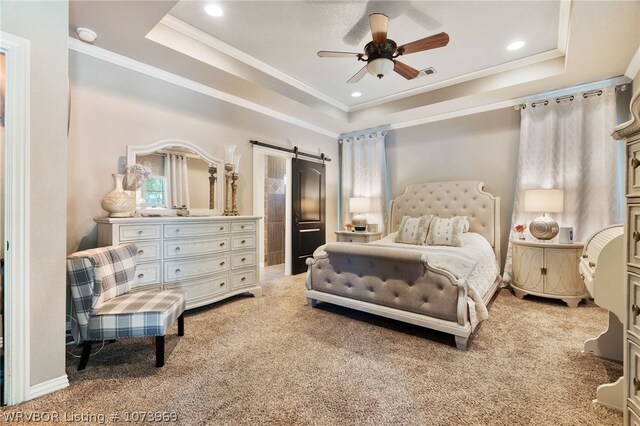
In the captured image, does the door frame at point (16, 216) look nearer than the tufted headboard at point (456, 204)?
Yes

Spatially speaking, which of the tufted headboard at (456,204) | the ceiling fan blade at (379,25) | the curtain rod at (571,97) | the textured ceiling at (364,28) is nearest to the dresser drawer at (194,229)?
the textured ceiling at (364,28)

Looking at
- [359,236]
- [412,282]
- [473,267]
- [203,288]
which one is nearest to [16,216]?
[203,288]

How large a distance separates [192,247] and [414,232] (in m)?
2.73

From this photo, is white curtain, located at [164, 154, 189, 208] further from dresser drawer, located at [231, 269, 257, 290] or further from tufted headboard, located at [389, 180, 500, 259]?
tufted headboard, located at [389, 180, 500, 259]

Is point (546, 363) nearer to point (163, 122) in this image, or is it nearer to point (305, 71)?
point (305, 71)

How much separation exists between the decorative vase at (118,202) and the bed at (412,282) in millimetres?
1906

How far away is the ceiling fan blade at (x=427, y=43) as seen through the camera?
228 centimetres

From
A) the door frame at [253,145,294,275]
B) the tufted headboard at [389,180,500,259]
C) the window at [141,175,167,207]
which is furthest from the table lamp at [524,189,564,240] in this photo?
the window at [141,175,167,207]

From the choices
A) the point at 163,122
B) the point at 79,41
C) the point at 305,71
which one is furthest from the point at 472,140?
the point at 79,41

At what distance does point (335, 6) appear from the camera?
8.17 feet

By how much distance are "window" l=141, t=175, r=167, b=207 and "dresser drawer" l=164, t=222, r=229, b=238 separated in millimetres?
533

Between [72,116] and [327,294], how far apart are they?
302 centimetres

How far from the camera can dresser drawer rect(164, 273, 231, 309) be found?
9.59 ft

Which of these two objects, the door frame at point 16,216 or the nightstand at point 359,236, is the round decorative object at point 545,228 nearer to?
the nightstand at point 359,236
